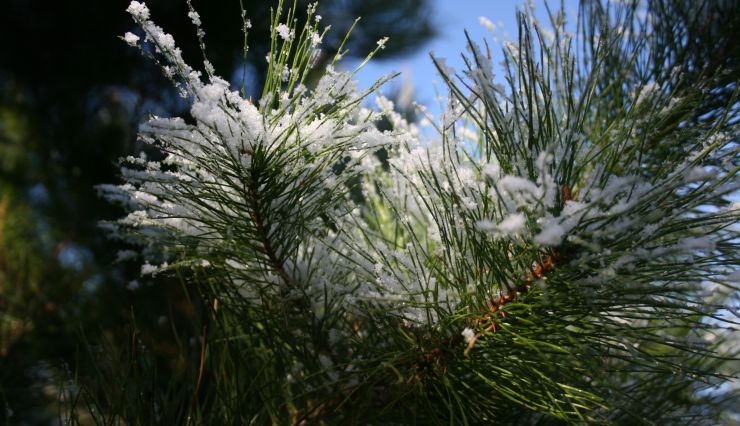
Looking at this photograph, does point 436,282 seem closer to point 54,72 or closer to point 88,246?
point 88,246

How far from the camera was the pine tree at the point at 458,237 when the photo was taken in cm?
47

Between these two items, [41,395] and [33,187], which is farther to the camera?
[33,187]

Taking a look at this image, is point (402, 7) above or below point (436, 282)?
above

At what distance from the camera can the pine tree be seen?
1.56 feet

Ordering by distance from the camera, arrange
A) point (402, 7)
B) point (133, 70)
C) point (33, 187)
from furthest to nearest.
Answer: point (402, 7) < point (33, 187) < point (133, 70)

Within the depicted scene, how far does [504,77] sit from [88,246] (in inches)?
58.8

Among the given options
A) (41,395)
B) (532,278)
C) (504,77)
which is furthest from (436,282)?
(41,395)

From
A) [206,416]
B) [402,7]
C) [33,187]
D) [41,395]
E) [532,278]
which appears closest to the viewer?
[532,278]

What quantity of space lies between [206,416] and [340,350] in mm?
189

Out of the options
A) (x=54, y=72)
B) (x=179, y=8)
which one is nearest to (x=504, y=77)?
(x=179, y=8)

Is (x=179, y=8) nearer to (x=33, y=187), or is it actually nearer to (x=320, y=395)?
(x=33, y=187)

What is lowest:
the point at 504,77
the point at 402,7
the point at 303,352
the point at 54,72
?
the point at 303,352

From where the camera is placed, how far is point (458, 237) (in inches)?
22.8

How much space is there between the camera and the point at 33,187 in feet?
6.03
